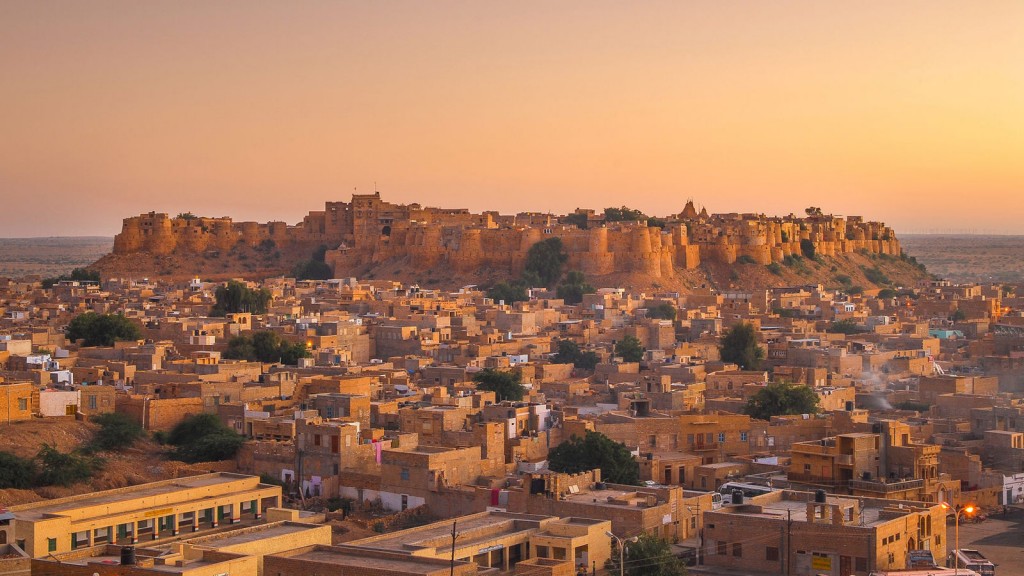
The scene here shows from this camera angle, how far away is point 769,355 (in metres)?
41.5

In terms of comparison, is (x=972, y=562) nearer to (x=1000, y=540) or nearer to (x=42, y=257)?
(x=1000, y=540)

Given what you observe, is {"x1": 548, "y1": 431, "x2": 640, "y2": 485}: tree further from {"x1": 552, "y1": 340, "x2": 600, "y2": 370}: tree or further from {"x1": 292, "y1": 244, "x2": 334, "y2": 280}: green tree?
{"x1": 292, "y1": 244, "x2": 334, "y2": 280}: green tree

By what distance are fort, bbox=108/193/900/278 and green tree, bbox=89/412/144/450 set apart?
41.7 meters

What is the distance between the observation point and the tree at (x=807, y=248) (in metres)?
79.8

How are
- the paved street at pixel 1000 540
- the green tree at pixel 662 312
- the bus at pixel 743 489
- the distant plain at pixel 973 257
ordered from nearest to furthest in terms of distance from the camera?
Answer: the paved street at pixel 1000 540
the bus at pixel 743 489
the green tree at pixel 662 312
the distant plain at pixel 973 257

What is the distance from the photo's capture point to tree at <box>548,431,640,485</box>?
24.4 metres

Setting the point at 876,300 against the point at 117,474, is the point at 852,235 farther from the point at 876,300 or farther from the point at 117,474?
the point at 117,474

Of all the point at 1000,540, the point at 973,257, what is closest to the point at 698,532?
the point at 1000,540

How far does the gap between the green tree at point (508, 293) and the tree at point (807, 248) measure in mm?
19711

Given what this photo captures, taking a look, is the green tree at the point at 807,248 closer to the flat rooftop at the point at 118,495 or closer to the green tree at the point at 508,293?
the green tree at the point at 508,293

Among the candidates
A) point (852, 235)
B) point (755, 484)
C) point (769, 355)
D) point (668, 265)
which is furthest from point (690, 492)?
point (852, 235)

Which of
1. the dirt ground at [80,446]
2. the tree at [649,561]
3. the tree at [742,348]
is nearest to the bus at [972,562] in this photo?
the tree at [649,561]

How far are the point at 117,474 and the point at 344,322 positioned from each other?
1737cm

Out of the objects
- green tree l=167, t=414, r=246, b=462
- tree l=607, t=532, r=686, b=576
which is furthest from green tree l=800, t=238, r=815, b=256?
tree l=607, t=532, r=686, b=576
